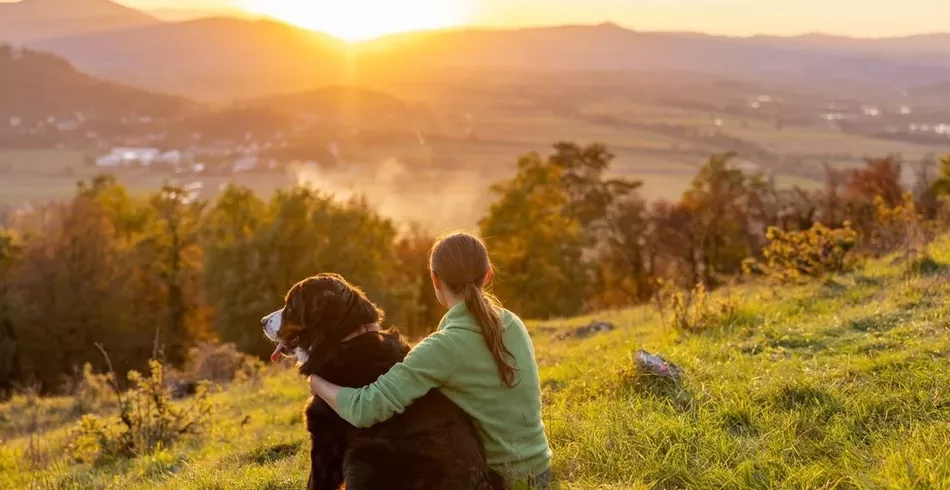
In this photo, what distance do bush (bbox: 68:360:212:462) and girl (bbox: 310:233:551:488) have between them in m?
4.10

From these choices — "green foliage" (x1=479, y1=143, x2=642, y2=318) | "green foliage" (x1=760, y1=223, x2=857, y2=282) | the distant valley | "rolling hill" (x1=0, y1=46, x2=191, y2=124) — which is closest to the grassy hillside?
"green foliage" (x1=760, y1=223, x2=857, y2=282)

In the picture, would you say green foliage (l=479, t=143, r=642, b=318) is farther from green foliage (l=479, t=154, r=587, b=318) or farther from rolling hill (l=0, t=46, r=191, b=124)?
rolling hill (l=0, t=46, r=191, b=124)

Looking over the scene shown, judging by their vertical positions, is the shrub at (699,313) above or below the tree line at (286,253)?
above

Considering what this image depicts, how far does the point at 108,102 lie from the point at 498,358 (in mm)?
193807

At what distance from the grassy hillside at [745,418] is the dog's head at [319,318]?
121cm

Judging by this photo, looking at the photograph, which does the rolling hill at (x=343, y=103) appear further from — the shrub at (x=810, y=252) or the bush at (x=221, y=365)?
the shrub at (x=810, y=252)

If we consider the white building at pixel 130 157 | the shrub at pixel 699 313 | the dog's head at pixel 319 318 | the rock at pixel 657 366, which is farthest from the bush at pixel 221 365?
the white building at pixel 130 157

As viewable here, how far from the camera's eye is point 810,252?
9.36m

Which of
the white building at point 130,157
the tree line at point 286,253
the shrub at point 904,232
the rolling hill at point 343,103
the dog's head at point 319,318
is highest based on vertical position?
the rolling hill at point 343,103

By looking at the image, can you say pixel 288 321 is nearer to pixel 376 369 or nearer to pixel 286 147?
pixel 376 369

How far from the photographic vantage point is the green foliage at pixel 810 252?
927 centimetres

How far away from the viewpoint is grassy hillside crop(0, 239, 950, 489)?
372 centimetres

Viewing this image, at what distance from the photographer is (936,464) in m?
3.33

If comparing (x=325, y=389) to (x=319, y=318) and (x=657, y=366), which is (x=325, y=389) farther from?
(x=657, y=366)
